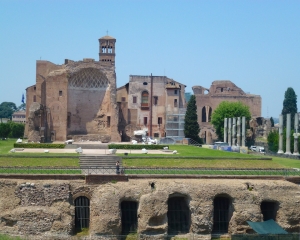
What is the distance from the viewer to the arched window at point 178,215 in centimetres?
3628

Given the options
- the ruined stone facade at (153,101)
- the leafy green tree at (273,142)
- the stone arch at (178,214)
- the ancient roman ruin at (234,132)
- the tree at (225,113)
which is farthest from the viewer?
the tree at (225,113)

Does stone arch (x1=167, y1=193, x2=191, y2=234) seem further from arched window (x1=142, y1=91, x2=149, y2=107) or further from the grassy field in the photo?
arched window (x1=142, y1=91, x2=149, y2=107)

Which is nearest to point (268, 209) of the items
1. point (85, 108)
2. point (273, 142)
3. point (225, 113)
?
point (85, 108)

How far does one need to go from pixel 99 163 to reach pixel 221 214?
11047 mm

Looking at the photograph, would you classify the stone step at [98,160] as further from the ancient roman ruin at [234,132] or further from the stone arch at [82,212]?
the ancient roman ruin at [234,132]

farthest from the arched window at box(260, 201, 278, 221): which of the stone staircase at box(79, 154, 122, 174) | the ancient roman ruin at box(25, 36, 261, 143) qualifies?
the ancient roman ruin at box(25, 36, 261, 143)

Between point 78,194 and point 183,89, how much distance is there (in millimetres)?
54458

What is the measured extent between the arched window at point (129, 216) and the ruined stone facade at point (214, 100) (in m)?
58.6

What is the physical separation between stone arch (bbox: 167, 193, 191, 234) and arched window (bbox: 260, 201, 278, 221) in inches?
217

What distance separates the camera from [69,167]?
39.6 m

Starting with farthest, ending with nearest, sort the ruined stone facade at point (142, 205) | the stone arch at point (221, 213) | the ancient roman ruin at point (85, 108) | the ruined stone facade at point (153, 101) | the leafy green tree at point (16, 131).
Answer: the leafy green tree at point (16, 131), the ruined stone facade at point (153, 101), the ancient roman ruin at point (85, 108), the stone arch at point (221, 213), the ruined stone facade at point (142, 205)

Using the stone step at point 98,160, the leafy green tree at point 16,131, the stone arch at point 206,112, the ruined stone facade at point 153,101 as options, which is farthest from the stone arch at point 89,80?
the stone arch at point 206,112

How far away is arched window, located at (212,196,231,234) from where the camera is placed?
3672cm

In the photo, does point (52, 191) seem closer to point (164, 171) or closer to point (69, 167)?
point (69, 167)
